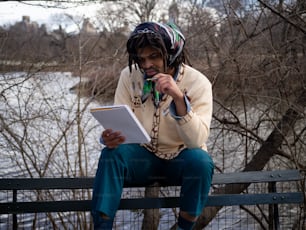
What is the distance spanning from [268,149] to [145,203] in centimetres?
240

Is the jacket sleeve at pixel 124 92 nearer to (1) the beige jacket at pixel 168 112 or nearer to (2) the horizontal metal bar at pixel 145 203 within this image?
(1) the beige jacket at pixel 168 112

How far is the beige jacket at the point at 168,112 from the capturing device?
7.00ft

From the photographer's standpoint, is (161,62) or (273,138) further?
(273,138)

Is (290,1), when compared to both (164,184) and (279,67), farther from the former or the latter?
(164,184)

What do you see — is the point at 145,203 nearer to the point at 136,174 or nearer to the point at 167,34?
the point at 136,174

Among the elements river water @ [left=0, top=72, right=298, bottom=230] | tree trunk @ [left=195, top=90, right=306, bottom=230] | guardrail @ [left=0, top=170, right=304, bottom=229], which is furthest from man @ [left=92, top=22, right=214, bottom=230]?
tree trunk @ [left=195, top=90, right=306, bottom=230]

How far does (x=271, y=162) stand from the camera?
4.83m

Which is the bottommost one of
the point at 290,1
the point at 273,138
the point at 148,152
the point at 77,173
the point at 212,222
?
the point at 212,222

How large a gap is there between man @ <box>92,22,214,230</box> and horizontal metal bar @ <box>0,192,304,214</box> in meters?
0.26

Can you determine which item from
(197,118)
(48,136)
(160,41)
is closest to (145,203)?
(197,118)

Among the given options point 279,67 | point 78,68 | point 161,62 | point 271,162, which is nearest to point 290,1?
point 279,67

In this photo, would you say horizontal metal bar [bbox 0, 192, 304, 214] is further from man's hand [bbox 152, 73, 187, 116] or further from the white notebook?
man's hand [bbox 152, 73, 187, 116]

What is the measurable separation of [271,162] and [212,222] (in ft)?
3.45

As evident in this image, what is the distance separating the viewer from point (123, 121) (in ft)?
6.83
